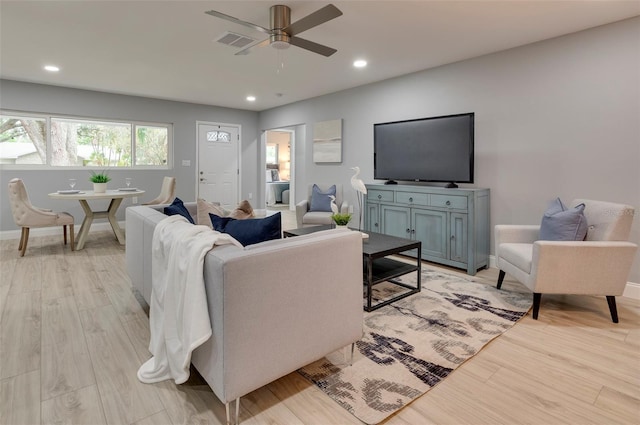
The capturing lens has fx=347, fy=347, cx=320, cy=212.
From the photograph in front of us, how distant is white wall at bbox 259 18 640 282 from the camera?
3012 mm

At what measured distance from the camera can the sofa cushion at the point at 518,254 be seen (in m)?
2.69

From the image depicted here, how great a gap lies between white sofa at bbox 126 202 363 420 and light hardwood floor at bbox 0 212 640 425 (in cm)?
22

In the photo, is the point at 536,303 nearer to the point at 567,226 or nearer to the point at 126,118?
the point at 567,226

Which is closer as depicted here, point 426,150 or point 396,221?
point 426,150

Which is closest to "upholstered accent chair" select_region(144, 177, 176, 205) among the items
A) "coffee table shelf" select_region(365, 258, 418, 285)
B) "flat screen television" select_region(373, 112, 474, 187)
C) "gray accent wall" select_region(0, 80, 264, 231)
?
"gray accent wall" select_region(0, 80, 264, 231)

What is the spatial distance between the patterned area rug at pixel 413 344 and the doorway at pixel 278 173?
6308 millimetres

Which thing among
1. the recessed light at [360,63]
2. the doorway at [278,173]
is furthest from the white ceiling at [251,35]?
the doorway at [278,173]

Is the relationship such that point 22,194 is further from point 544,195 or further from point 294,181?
point 544,195

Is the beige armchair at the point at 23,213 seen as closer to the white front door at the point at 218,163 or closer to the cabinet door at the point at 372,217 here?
the white front door at the point at 218,163

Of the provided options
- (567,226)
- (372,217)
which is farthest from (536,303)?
(372,217)

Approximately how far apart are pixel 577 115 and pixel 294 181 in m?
6.28

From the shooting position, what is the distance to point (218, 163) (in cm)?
733

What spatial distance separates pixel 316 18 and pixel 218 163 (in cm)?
536

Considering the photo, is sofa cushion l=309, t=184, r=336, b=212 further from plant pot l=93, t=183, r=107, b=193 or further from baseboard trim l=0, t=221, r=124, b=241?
baseboard trim l=0, t=221, r=124, b=241
